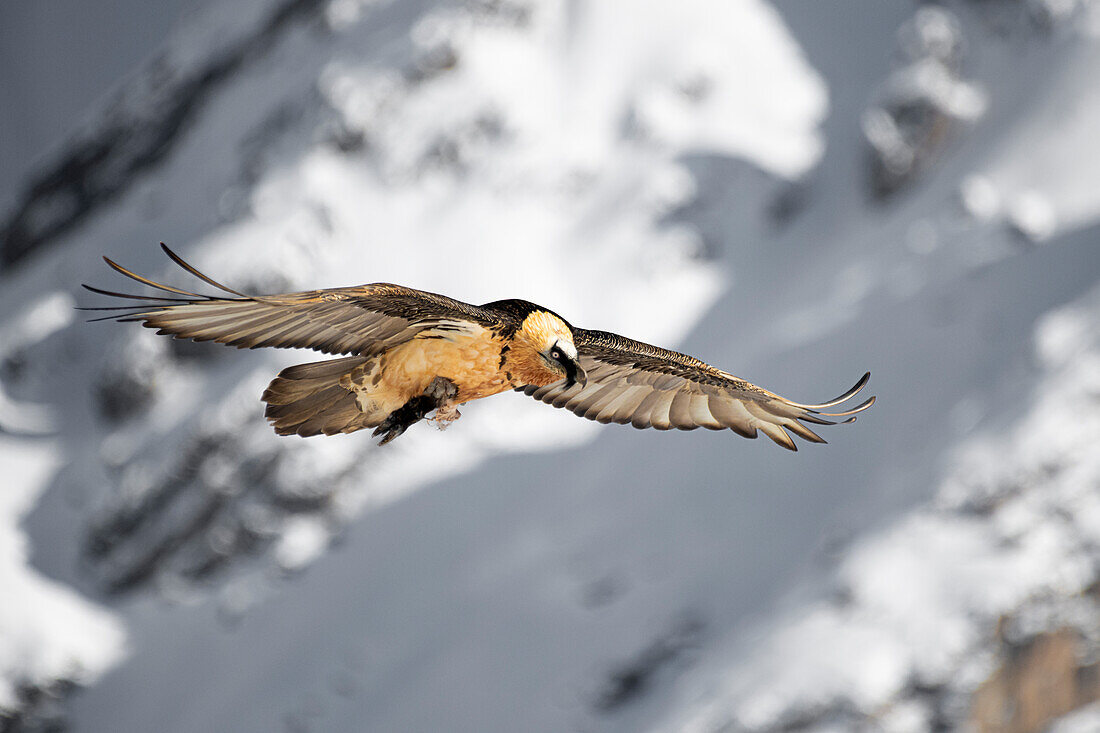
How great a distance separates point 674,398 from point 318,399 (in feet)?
9.08

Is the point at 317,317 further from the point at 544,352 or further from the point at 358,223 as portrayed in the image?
the point at 358,223

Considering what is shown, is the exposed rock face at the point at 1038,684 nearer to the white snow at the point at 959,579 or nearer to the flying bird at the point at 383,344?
the white snow at the point at 959,579

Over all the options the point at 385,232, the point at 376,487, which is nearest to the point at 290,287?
the point at 385,232

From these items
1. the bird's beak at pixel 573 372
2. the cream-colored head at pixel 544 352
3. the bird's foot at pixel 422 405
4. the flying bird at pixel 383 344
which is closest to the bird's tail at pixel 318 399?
the flying bird at pixel 383 344

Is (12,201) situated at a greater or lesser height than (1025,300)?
greater

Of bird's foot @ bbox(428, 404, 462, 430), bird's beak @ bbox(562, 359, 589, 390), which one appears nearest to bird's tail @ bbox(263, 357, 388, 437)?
bird's foot @ bbox(428, 404, 462, 430)

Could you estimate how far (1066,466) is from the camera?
199 feet

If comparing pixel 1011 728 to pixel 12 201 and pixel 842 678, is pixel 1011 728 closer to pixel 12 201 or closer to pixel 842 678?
pixel 842 678

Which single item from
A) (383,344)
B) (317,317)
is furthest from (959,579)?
(317,317)

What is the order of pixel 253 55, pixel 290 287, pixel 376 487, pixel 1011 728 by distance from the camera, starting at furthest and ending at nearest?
pixel 253 55, pixel 290 287, pixel 376 487, pixel 1011 728

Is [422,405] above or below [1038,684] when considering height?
below

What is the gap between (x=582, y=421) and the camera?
258 ft

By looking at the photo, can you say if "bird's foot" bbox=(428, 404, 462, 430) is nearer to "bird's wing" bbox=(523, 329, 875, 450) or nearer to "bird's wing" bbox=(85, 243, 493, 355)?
"bird's wing" bbox=(85, 243, 493, 355)

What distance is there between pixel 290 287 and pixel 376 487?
2184 cm
